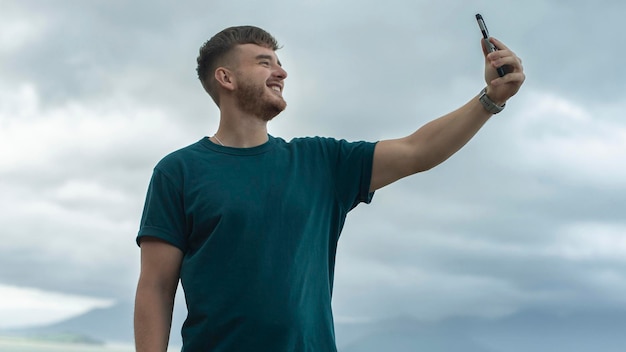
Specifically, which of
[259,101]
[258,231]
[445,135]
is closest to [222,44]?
[259,101]

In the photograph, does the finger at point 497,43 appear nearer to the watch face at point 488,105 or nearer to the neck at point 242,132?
the watch face at point 488,105

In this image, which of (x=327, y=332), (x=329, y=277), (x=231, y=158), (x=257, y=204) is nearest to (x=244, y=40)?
(x=231, y=158)

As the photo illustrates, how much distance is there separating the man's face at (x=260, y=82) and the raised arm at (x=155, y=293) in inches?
39.5

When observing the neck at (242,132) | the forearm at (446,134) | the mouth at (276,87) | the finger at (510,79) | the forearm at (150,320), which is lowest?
the forearm at (150,320)

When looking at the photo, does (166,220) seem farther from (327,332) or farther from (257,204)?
(327,332)

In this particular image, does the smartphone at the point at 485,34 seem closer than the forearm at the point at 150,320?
Yes

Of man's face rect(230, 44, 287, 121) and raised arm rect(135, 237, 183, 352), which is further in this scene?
man's face rect(230, 44, 287, 121)

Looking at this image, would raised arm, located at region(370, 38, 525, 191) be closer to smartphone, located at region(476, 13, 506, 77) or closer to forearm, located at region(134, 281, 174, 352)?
smartphone, located at region(476, 13, 506, 77)

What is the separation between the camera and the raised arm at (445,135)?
444 centimetres

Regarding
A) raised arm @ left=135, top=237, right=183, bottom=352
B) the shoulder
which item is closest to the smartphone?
the shoulder

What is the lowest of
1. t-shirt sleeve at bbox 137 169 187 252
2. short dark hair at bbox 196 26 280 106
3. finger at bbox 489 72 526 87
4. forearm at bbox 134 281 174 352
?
forearm at bbox 134 281 174 352

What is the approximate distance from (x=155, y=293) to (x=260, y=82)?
4.67ft

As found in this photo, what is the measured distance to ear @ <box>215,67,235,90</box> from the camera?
522 centimetres

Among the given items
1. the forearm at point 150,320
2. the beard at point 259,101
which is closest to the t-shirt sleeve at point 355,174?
the beard at point 259,101
